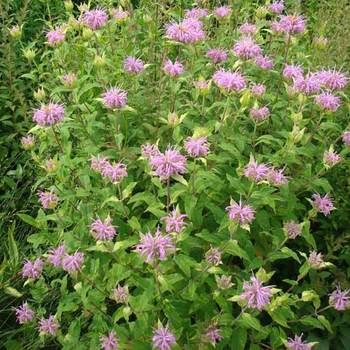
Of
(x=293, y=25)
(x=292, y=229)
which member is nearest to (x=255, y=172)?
(x=292, y=229)

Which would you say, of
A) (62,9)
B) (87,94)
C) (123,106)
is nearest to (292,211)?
(123,106)

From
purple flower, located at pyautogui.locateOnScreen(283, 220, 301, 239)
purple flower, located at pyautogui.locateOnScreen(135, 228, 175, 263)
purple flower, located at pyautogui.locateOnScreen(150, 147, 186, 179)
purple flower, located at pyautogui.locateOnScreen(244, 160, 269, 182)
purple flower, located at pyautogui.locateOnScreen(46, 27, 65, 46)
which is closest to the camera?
purple flower, located at pyautogui.locateOnScreen(135, 228, 175, 263)

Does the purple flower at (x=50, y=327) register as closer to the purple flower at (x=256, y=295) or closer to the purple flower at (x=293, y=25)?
the purple flower at (x=256, y=295)

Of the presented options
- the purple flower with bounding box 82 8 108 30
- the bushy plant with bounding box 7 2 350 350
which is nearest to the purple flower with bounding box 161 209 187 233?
the bushy plant with bounding box 7 2 350 350

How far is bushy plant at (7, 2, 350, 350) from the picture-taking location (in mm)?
1728

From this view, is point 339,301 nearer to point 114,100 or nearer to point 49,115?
point 114,100

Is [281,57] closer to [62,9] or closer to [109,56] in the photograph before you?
[109,56]

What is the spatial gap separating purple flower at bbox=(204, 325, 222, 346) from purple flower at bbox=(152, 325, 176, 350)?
0.14 meters

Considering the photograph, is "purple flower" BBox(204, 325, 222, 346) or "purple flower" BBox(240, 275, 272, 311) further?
"purple flower" BBox(204, 325, 222, 346)

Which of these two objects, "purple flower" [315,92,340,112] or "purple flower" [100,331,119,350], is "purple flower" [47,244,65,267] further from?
"purple flower" [315,92,340,112]

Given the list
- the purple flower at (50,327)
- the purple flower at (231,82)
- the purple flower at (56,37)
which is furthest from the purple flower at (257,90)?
the purple flower at (50,327)

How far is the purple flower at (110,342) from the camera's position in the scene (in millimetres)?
1751

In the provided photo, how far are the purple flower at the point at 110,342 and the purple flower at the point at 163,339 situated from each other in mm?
198

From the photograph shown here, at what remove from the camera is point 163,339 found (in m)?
1.59
